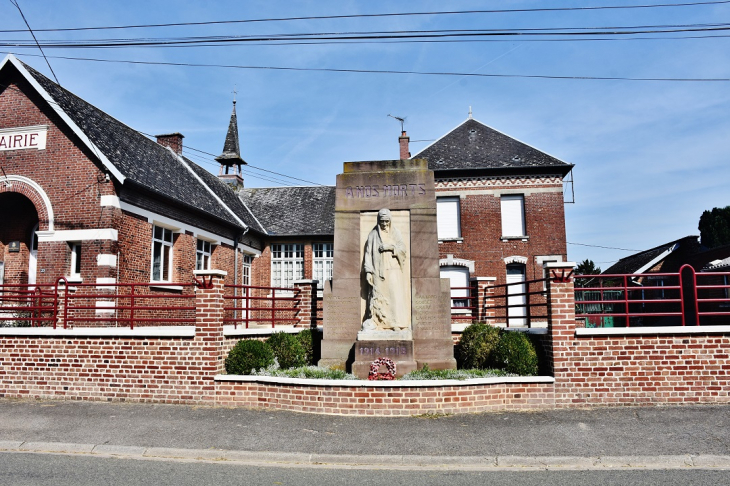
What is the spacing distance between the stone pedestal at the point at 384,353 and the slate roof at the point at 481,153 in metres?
13.3

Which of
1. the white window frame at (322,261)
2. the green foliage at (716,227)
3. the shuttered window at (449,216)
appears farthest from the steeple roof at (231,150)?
the green foliage at (716,227)

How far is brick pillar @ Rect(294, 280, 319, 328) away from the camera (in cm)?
1280

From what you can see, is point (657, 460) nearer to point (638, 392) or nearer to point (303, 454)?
point (638, 392)

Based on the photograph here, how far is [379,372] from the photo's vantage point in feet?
31.7

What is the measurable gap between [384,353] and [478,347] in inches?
75.0

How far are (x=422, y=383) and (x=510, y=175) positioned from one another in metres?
15.6

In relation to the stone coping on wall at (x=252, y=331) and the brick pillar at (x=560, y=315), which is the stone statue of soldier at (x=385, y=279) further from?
the brick pillar at (x=560, y=315)

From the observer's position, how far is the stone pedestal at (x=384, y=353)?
994 cm

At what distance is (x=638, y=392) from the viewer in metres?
9.03

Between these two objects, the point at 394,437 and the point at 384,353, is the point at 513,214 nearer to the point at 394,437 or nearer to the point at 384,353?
the point at 384,353

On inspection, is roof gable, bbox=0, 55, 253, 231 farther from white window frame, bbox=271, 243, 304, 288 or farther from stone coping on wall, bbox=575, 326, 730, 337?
stone coping on wall, bbox=575, 326, 730, 337

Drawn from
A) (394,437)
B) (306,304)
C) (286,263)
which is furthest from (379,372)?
(286,263)

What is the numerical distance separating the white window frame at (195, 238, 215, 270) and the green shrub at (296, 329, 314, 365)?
29.3ft

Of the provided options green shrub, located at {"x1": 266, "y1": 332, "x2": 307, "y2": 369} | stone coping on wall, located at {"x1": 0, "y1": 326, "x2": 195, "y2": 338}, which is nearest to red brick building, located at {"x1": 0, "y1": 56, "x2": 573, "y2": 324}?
stone coping on wall, located at {"x1": 0, "y1": 326, "x2": 195, "y2": 338}
